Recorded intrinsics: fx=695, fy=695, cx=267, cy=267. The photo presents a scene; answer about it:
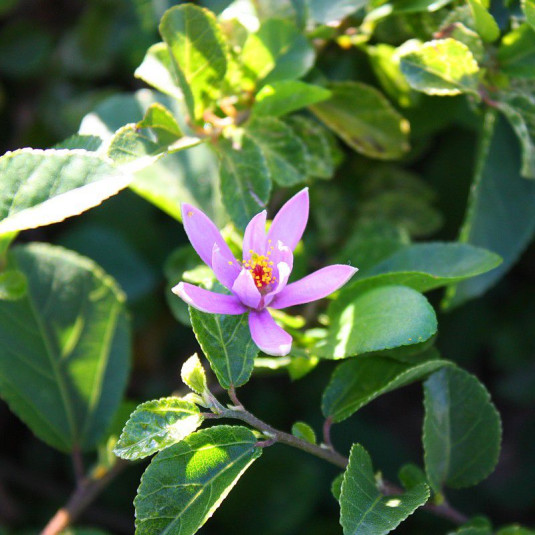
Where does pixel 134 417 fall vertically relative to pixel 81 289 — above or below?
above

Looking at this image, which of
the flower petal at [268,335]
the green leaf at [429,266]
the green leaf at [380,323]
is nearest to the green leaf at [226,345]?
the flower petal at [268,335]

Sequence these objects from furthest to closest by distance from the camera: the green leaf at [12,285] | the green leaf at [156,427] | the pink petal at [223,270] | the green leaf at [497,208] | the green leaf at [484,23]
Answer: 1. the green leaf at [497,208]
2. the green leaf at [12,285]
3. the green leaf at [484,23]
4. the pink petal at [223,270]
5. the green leaf at [156,427]

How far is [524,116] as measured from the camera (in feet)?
3.88

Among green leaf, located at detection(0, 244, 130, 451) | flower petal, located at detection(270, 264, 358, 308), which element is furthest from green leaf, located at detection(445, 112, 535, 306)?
green leaf, located at detection(0, 244, 130, 451)

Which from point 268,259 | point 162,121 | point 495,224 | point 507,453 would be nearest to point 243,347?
point 268,259

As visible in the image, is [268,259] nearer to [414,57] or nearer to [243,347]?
[243,347]

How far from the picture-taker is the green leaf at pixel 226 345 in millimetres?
941

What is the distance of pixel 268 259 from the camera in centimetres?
106

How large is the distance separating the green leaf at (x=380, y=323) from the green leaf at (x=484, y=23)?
0.45 m

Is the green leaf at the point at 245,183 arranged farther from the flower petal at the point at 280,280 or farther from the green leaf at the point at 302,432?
the green leaf at the point at 302,432

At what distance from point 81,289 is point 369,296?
23.5 inches

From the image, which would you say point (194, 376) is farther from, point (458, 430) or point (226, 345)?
point (458, 430)

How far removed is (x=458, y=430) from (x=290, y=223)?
455 mm

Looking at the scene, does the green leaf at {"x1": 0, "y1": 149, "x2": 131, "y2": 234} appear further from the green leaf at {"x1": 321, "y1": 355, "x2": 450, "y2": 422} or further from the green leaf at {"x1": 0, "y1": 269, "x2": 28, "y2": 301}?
the green leaf at {"x1": 321, "y1": 355, "x2": 450, "y2": 422}
